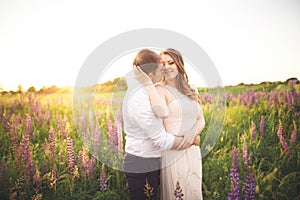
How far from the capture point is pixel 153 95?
77.2 inches

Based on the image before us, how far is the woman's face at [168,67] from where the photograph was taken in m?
2.19

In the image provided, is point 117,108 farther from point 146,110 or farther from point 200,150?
point 200,150

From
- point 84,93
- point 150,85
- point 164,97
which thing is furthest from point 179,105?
point 84,93

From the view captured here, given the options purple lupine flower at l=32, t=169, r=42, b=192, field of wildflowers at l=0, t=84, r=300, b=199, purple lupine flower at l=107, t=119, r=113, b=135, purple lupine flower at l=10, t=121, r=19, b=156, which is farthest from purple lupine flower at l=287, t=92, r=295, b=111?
purple lupine flower at l=10, t=121, r=19, b=156

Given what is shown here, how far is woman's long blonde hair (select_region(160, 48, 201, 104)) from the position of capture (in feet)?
7.22

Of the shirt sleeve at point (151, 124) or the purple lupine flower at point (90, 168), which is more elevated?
the shirt sleeve at point (151, 124)

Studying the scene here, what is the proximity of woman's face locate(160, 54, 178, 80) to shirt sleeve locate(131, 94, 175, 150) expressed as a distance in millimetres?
424

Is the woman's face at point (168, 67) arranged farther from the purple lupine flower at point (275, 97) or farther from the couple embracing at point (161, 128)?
the purple lupine flower at point (275, 97)

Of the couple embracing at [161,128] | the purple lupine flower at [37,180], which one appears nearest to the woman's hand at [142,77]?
the couple embracing at [161,128]

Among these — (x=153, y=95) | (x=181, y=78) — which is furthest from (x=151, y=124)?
(x=181, y=78)

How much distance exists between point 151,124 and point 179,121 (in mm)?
359

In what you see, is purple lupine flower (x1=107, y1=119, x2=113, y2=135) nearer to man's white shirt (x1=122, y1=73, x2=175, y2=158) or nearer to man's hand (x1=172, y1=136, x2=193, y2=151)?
man's white shirt (x1=122, y1=73, x2=175, y2=158)

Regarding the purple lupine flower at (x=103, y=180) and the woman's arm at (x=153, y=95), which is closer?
the woman's arm at (x=153, y=95)

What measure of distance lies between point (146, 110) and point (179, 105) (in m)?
0.42
